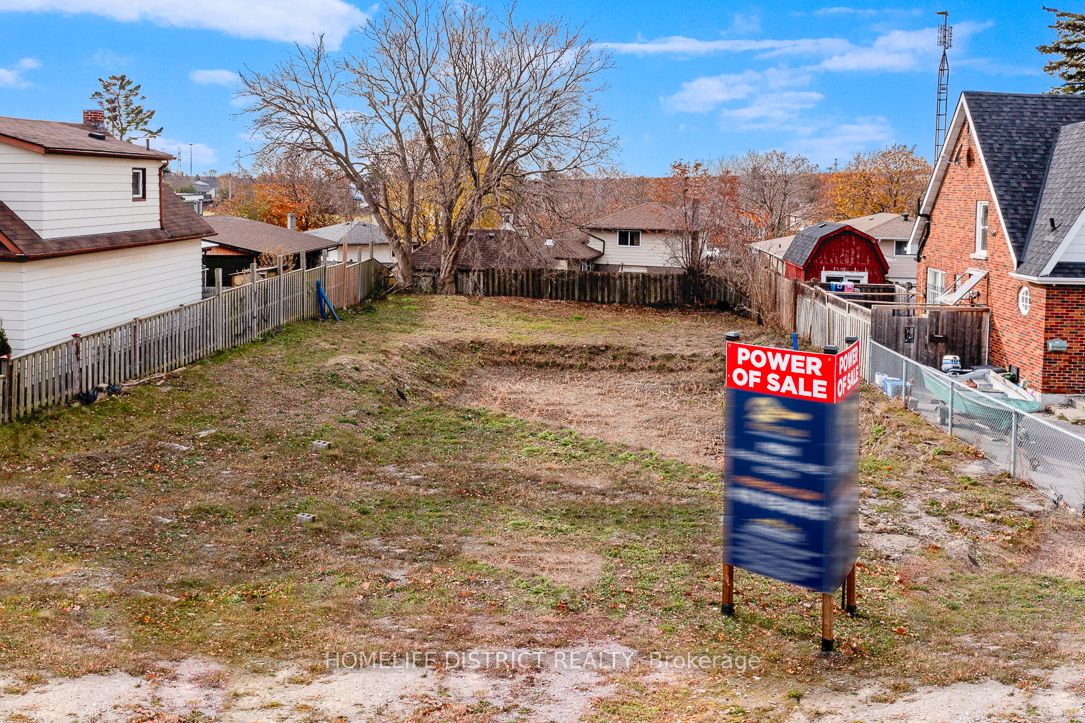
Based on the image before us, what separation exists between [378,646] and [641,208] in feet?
184

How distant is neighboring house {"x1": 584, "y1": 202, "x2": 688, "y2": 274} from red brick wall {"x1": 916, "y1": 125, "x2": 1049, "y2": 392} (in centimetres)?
3010

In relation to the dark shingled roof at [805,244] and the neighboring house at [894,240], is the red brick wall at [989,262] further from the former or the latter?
the neighboring house at [894,240]

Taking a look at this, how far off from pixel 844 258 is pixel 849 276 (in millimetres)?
726

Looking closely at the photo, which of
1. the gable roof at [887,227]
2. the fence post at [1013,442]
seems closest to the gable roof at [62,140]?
the fence post at [1013,442]

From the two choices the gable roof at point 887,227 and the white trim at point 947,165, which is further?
the gable roof at point 887,227

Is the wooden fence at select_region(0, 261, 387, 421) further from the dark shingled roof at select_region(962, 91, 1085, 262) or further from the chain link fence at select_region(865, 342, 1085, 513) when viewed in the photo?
the dark shingled roof at select_region(962, 91, 1085, 262)

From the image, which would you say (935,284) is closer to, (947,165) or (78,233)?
(947,165)

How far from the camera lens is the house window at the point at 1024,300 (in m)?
23.9

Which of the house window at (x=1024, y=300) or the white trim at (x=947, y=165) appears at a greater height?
the white trim at (x=947, y=165)

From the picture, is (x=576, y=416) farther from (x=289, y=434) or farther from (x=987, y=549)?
(x=987, y=549)

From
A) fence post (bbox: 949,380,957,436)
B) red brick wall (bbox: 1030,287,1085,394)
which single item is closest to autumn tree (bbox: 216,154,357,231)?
red brick wall (bbox: 1030,287,1085,394)

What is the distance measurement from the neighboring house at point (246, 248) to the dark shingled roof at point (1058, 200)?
22.9 metres

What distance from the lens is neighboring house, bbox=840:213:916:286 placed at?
46844 mm

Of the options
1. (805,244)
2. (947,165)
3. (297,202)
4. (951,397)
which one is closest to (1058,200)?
(947,165)
